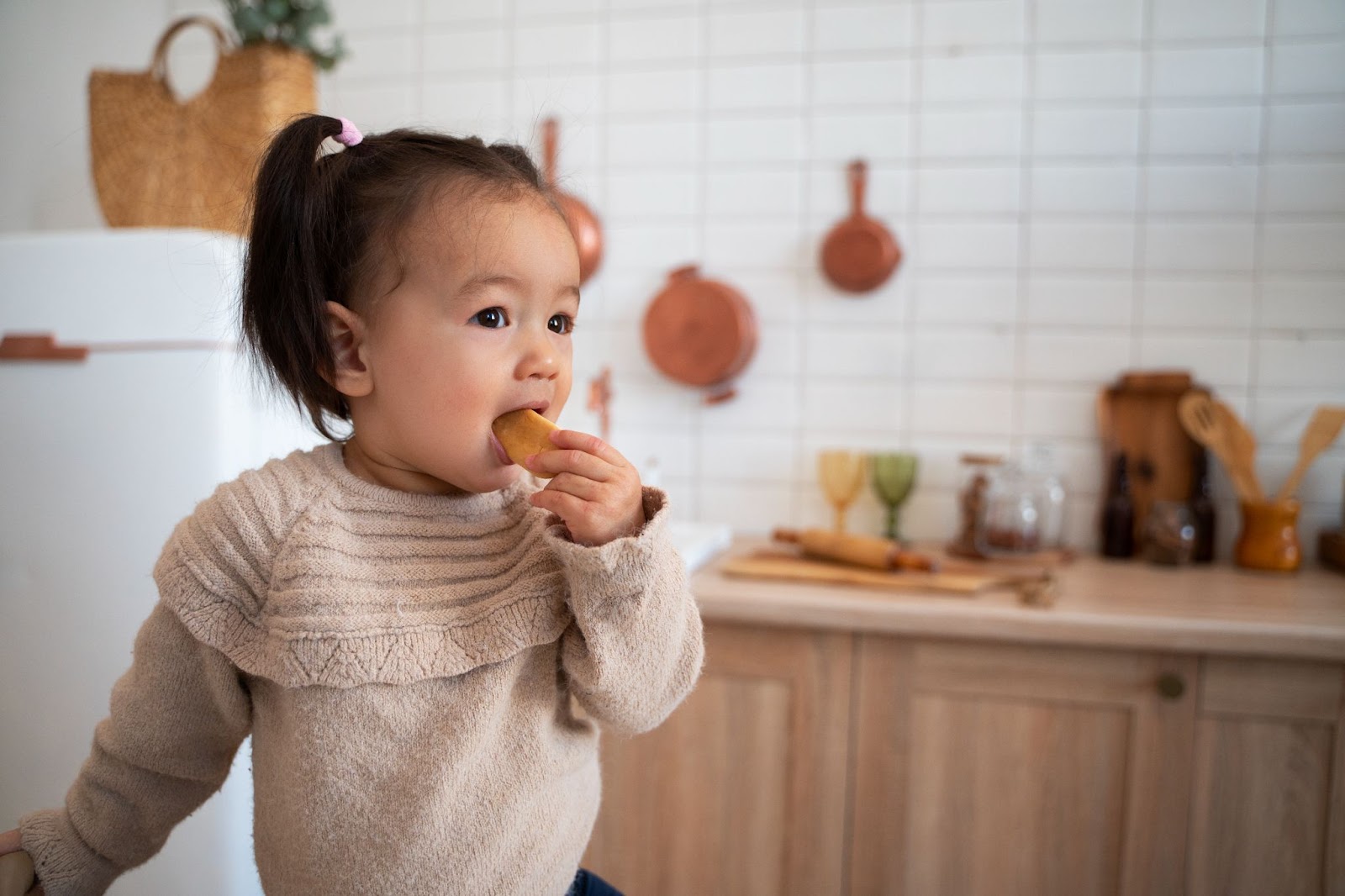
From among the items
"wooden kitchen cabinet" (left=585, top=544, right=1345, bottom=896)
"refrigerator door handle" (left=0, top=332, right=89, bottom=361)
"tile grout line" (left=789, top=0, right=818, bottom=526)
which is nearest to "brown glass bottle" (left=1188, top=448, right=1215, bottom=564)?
"wooden kitchen cabinet" (left=585, top=544, right=1345, bottom=896)

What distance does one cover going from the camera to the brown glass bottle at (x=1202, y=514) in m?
1.74

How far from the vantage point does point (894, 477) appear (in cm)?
182

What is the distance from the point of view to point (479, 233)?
2.27 ft

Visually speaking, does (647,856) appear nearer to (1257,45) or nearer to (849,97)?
(849,97)

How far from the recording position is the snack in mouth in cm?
68

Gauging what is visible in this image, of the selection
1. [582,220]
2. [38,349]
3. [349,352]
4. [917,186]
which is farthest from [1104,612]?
[38,349]

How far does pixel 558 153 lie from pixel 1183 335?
1.30 metres

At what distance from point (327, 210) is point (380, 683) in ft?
1.16

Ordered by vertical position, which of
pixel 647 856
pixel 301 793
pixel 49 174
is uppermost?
pixel 49 174

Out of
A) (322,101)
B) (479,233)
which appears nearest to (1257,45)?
(479,233)

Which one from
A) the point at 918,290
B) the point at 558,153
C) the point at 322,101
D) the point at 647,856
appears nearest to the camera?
the point at 647,856

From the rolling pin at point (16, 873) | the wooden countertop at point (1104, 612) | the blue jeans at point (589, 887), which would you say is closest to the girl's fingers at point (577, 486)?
the blue jeans at point (589, 887)

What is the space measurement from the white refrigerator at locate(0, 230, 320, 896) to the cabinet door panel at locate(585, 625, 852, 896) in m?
0.59

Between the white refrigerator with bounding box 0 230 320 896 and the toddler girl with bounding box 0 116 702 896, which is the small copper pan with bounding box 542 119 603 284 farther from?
the toddler girl with bounding box 0 116 702 896
